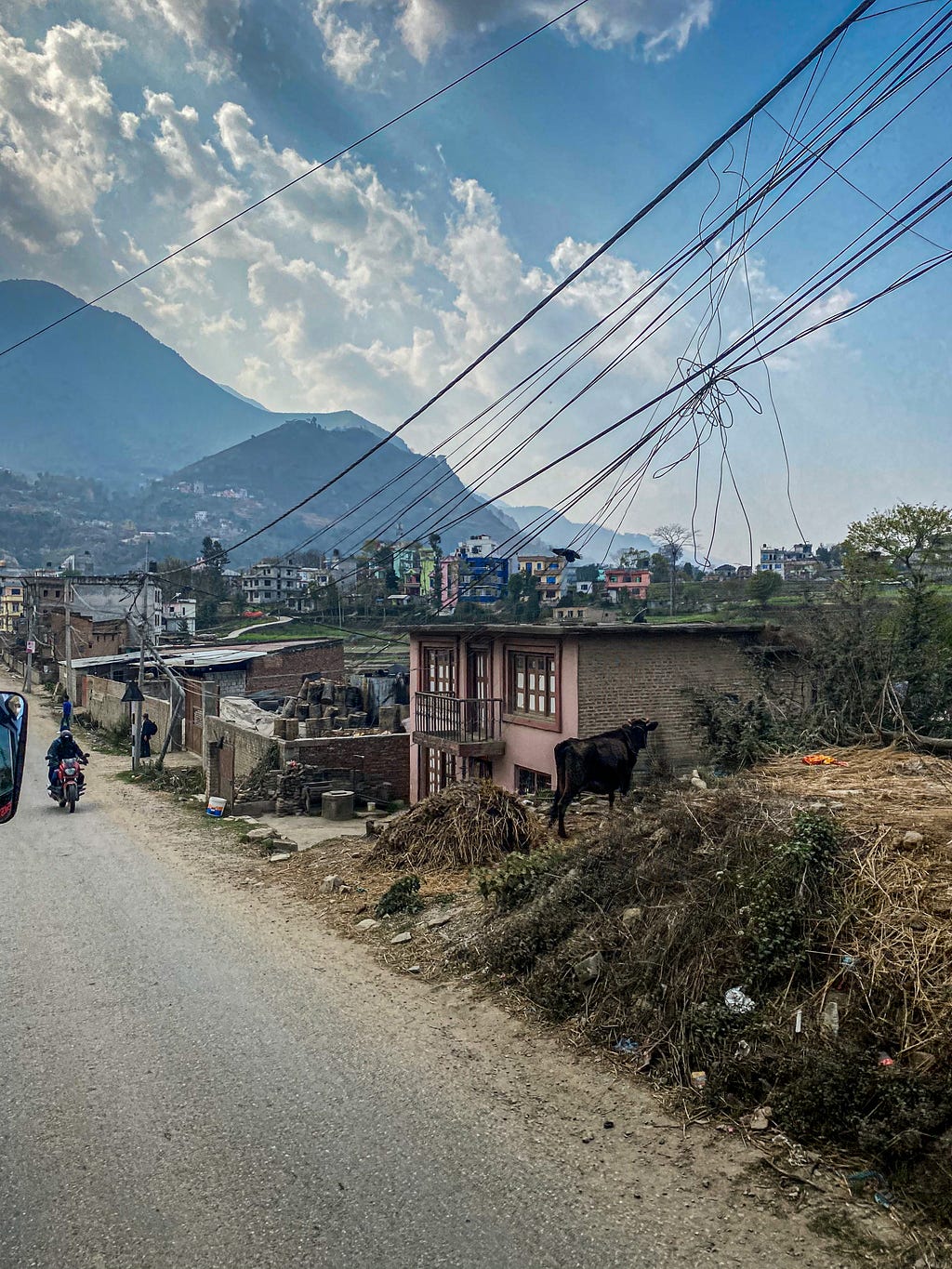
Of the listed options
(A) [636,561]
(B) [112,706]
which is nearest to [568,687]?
(B) [112,706]

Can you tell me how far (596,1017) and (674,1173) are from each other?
185cm

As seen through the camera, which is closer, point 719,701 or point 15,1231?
point 15,1231

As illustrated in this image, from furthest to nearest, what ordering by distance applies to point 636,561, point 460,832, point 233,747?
point 636,561 < point 233,747 < point 460,832

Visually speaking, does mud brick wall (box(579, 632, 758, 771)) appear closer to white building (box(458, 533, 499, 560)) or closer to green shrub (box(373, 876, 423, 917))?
green shrub (box(373, 876, 423, 917))

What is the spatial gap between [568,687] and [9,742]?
10.4 metres

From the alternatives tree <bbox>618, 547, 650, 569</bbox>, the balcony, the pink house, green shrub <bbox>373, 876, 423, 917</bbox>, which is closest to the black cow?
the pink house

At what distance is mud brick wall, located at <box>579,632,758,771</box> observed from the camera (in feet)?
47.7

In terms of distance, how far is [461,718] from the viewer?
57.5 ft

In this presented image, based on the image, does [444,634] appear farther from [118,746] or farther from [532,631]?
[118,746]

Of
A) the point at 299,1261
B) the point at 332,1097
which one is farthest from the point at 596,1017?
the point at 299,1261

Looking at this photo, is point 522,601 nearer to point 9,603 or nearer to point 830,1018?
point 830,1018

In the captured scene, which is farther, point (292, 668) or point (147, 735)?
point (292, 668)

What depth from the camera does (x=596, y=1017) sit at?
22.8 ft

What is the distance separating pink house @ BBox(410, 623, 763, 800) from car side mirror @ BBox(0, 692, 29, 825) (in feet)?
32.9
